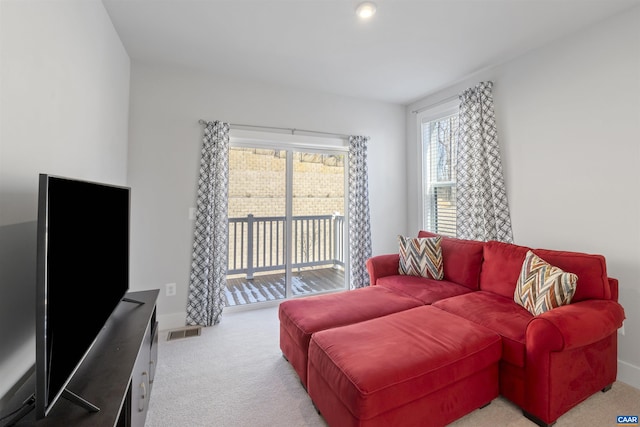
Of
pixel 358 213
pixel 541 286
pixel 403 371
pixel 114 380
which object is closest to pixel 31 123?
pixel 114 380

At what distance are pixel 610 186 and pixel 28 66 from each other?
351 cm

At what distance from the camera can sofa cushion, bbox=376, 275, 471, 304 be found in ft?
8.05

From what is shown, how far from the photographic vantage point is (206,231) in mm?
3014

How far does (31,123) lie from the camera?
119 centimetres

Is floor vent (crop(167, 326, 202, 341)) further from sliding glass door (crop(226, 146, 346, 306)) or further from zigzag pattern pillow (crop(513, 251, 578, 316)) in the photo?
zigzag pattern pillow (crop(513, 251, 578, 316))

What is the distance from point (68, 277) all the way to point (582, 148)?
3.34 meters

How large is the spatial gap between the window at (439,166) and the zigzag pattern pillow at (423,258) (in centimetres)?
86

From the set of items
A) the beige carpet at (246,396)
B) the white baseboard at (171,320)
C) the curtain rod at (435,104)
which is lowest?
the beige carpet at (246,396)

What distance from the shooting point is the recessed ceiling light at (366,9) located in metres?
2.00

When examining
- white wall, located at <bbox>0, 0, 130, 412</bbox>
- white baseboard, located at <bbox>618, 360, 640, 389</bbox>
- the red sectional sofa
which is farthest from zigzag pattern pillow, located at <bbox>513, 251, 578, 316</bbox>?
white wall, located at <bbox>0, 0, 130, 412</bbox>

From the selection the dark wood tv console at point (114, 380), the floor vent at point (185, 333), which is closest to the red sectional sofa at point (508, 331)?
the dark wood tv console at point (114, 380)

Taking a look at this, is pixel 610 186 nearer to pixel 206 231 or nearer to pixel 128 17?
pixel 206 231

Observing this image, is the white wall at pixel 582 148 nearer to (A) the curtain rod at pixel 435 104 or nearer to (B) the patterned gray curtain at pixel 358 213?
(A) the curtain rod at pixel 435 104

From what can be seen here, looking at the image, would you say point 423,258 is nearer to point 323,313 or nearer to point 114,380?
point 323,313
